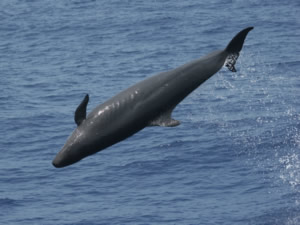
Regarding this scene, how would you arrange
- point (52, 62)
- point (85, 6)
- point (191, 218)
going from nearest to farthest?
point (191, 218), point (52, 62), point (85, 6)

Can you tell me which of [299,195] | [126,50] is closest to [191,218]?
[299,195]

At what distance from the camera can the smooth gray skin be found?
1755cm

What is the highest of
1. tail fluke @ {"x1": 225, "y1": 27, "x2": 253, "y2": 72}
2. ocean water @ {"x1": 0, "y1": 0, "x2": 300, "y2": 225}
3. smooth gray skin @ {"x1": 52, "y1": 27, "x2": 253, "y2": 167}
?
tail fluke @ {"x1": 225, "y1": 27, "x2": 253, "y2": 72}

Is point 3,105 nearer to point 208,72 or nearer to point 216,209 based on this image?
point 216,209

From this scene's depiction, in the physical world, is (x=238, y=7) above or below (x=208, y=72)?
below

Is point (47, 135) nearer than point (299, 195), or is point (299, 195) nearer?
point (299, 195)

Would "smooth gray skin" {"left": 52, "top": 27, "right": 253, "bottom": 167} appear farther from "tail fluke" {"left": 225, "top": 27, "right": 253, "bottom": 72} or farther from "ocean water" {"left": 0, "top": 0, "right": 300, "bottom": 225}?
"ocean water" {"left": 0, "top": 0, "right": 300, "bottom": 225}

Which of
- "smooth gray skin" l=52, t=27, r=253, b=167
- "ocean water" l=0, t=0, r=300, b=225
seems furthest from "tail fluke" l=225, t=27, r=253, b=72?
"ocean water" l=0, t=0, r=300, b=225

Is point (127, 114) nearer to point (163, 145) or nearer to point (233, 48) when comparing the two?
point (233, 48)

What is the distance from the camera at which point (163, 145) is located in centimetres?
6138

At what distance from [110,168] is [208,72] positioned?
4154 centimetres

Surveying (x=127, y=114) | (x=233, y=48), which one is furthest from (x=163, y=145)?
(x=127, y=114)

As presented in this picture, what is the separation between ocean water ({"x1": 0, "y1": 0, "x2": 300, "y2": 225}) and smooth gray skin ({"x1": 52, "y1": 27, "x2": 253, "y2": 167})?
30.8 metres

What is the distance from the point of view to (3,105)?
76.9 meters
